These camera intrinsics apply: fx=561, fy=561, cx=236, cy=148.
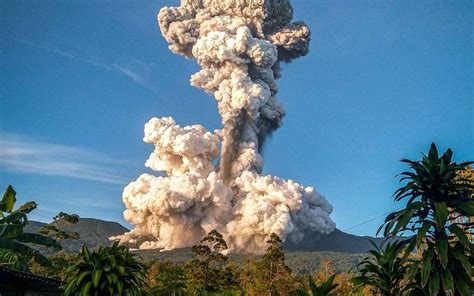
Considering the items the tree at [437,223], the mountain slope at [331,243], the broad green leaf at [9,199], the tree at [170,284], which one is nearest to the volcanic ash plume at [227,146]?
the mountain slope at [331,243]

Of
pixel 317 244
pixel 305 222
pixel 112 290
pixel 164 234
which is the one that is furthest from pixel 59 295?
pixel 317 244

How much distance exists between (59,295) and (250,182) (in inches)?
3661

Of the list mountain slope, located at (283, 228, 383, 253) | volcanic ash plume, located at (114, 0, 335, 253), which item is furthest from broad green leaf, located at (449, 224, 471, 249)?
mountain slope, located at (283, 228, 383, 253)

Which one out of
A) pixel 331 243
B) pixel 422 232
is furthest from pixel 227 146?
pixel 422 232

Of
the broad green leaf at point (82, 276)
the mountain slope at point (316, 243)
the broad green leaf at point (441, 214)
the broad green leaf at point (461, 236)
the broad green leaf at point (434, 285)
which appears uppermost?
the mountain slope at point (316, 243)

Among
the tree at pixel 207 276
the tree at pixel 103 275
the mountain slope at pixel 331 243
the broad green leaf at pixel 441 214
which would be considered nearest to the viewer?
the broad green leaf at pixel 441 214

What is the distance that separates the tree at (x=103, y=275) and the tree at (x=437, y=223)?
11.7 m

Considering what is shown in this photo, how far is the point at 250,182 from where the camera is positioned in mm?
125250

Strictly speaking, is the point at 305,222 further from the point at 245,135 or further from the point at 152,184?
the point at 152,184

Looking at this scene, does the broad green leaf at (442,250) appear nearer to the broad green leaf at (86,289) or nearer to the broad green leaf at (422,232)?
the broad green leaf at (422,232)

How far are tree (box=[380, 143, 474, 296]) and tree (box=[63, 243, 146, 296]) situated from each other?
11714 millimetres

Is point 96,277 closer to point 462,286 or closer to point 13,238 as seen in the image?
point 13,238

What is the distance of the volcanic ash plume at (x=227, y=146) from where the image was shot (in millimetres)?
119938

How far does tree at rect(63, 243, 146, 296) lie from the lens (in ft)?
80.5
